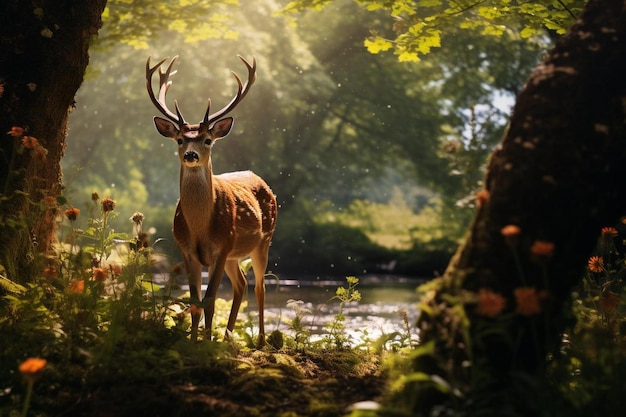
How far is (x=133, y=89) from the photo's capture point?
2811cm

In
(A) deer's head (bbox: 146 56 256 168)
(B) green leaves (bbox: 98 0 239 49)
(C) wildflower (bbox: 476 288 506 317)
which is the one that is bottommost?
(C) wildflower (bbox: 476 288 506 317)

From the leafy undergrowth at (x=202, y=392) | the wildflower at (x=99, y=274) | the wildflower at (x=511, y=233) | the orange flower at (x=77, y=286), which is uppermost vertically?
the wildflower at (x=511, y=233)

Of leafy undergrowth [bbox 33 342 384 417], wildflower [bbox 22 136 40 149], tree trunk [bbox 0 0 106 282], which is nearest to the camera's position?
leafy undergrowth [bbox 33 342 384 417]

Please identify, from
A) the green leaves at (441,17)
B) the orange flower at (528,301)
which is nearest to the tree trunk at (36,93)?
the green leaves at (441,17)

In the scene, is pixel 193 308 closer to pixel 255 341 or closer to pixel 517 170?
pixel 255 341

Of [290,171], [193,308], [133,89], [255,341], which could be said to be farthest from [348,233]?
[193,308]

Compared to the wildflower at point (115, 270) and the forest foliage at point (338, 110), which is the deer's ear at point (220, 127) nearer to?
the wildflower at point (115, 270)

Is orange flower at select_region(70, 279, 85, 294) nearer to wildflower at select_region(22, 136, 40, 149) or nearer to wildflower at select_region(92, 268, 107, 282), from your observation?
wildflower at select_region(92, 268, 107, 282)

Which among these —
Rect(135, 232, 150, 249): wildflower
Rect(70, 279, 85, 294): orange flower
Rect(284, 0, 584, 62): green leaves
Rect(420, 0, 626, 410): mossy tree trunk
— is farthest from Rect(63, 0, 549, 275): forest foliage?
Rect(420, 0, 626, 410): mossy tree trunk

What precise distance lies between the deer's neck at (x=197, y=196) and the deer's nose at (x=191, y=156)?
150 mm

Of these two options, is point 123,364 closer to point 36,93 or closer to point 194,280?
point 194,280

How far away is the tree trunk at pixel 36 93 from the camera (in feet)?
16.1

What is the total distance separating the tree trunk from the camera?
16.1 feet

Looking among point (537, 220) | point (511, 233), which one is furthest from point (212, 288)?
point (511, 233)
